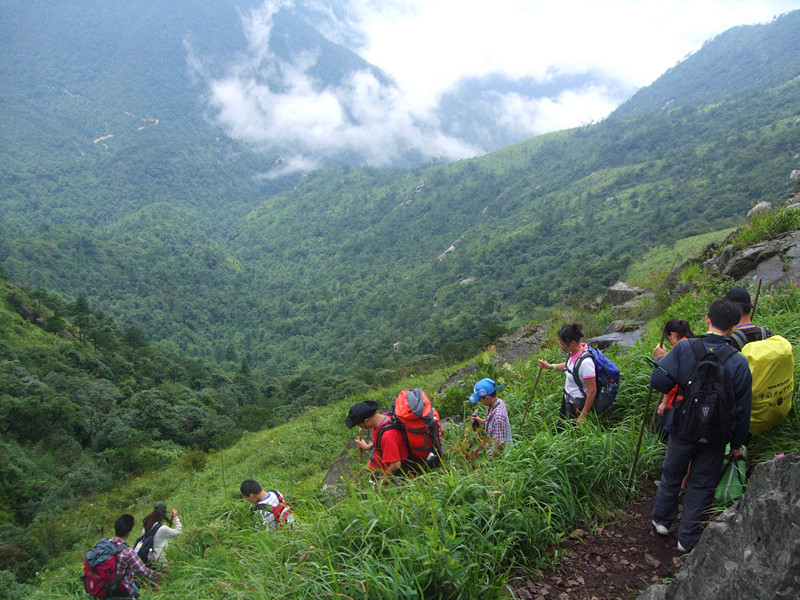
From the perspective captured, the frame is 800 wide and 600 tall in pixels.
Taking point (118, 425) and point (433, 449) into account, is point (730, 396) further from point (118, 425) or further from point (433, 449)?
point (118, 425)

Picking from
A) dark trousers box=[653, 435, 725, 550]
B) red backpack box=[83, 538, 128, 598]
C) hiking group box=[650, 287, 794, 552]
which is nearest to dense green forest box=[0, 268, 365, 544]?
red backpack box=[83, 538, 128, 598]

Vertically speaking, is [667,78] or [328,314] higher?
[667,78]

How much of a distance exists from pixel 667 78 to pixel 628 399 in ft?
759

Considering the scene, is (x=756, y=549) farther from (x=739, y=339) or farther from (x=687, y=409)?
(x=739, y=339)

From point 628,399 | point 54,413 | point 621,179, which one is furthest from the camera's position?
point 621,179

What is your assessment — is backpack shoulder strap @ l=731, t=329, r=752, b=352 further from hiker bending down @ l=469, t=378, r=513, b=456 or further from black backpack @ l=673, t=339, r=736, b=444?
hiker bending down @ l=469, t=378, r=513, b=456

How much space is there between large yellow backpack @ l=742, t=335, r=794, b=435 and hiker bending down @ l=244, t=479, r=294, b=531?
3322mm

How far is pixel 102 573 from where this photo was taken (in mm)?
4277

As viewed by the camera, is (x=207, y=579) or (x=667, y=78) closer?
(x=207, y=579)

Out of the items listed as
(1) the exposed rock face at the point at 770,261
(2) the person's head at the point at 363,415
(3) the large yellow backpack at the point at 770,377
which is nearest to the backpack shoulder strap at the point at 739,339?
(3) the large yellow backpack at the point at 770,377

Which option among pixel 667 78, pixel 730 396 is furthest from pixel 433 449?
pixel 667 78

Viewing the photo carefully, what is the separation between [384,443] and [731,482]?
2.41 metres

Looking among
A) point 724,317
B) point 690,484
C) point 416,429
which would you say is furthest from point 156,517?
point 724,317

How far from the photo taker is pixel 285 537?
2.97 m
